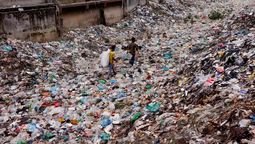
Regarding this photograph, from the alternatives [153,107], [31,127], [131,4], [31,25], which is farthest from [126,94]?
[131,4]

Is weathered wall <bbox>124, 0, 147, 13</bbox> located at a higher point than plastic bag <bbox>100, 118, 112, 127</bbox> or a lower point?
higher

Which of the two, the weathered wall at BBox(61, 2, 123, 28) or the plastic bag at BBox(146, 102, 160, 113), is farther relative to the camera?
the weathered wall at BBox(61, 2, 123, 28)

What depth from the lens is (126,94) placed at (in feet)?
18.9

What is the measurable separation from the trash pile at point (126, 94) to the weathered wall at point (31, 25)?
478 mm

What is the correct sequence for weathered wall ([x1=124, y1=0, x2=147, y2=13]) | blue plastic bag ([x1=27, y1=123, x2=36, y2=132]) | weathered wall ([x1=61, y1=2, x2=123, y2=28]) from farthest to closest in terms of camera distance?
weathered wall ([x1=124, y1=0, x2=147, y2=13]) < weathered wall ([x1=61, y1=2, x2=123, y2=28]) < blue plastic bag ([x1=27, y1=123, x2=36, y2=132])

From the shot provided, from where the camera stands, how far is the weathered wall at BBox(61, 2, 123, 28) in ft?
31.8

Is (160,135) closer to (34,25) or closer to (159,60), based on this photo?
(159,60)

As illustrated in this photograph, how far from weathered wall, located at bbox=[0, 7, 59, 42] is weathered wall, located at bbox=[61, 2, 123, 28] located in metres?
1.10

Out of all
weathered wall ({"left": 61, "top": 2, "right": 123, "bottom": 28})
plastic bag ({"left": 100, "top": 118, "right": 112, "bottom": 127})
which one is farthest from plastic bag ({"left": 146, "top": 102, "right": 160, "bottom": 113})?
weathered wall ({"left": 61, "top": 2, "right": 123, "bottom": 28})

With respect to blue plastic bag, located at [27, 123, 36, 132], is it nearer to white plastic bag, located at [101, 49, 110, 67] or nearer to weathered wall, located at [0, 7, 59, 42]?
white plastic bag, located at [101, 49, 110, 67]

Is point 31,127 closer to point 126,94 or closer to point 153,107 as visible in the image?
point 126,94

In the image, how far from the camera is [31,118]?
468 cm

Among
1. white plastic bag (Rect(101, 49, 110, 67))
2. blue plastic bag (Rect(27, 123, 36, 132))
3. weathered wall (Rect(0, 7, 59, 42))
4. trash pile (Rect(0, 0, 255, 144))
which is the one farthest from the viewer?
weathered wall (Rect(0, 7, 59, 42))

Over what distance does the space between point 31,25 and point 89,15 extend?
3.50 metres
